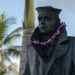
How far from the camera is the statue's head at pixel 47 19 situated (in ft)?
13.5

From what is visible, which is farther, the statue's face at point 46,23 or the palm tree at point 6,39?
the palm tree at point 6,39

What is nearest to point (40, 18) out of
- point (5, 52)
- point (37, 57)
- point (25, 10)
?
point (37, 57)

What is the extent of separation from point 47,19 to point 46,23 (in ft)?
0.16

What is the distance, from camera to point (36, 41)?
163 inches

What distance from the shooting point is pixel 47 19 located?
4.15 m

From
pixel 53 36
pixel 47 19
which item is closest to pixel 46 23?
pixel 47 19

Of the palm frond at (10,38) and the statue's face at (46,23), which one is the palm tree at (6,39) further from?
the statue's face at (46,23)

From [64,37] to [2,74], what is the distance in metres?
21.1

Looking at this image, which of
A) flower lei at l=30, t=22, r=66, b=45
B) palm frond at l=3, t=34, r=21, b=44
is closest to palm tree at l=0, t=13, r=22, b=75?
palm frond at l=3, t=34, r=21, b=44

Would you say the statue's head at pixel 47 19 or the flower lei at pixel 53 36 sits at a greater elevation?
the statue's head at pixel 47 19

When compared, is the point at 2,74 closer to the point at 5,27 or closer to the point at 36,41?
the point at 5,27

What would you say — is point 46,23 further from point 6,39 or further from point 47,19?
point 6,39

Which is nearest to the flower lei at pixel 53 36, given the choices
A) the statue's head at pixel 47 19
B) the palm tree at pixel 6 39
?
the statue's head at pixel 47 19

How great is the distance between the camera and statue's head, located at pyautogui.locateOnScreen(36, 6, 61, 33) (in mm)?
4125
